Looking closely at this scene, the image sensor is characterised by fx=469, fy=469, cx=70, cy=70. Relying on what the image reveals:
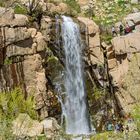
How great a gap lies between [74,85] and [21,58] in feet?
14.1

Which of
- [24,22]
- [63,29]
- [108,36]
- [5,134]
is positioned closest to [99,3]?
[108,36]

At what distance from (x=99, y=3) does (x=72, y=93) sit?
9.54 meters

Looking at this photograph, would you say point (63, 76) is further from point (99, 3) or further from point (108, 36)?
point (99, 3)

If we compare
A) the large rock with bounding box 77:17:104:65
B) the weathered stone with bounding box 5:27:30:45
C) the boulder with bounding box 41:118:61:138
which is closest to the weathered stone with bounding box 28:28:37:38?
the weathered stone with bounding box 5:27:30:45

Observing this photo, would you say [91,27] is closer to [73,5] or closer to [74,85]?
[74,85]

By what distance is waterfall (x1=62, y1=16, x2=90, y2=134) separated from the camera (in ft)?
83.7

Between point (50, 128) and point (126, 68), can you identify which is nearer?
point (50, 128)

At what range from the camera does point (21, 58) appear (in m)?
23.0

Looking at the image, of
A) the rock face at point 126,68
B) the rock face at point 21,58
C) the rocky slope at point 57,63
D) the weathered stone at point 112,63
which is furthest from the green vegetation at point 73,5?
the rock face at point 21,58

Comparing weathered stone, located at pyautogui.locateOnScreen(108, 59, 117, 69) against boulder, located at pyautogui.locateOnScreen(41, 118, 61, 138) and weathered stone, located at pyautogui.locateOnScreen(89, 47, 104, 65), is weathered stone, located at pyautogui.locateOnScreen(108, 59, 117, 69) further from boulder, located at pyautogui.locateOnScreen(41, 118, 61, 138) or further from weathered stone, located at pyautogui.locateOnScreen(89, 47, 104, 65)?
boulder, located at pyautogui.locateOnScreen(41, 118, 61, 138)

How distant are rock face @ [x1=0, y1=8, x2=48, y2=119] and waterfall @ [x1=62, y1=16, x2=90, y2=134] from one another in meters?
2.45

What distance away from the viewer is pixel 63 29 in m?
26.3

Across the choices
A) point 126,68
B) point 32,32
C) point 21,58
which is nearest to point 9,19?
point 32,32

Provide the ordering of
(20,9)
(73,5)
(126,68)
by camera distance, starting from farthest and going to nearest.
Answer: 1. (73,5)
2. (20,9)
3. (126,68)
